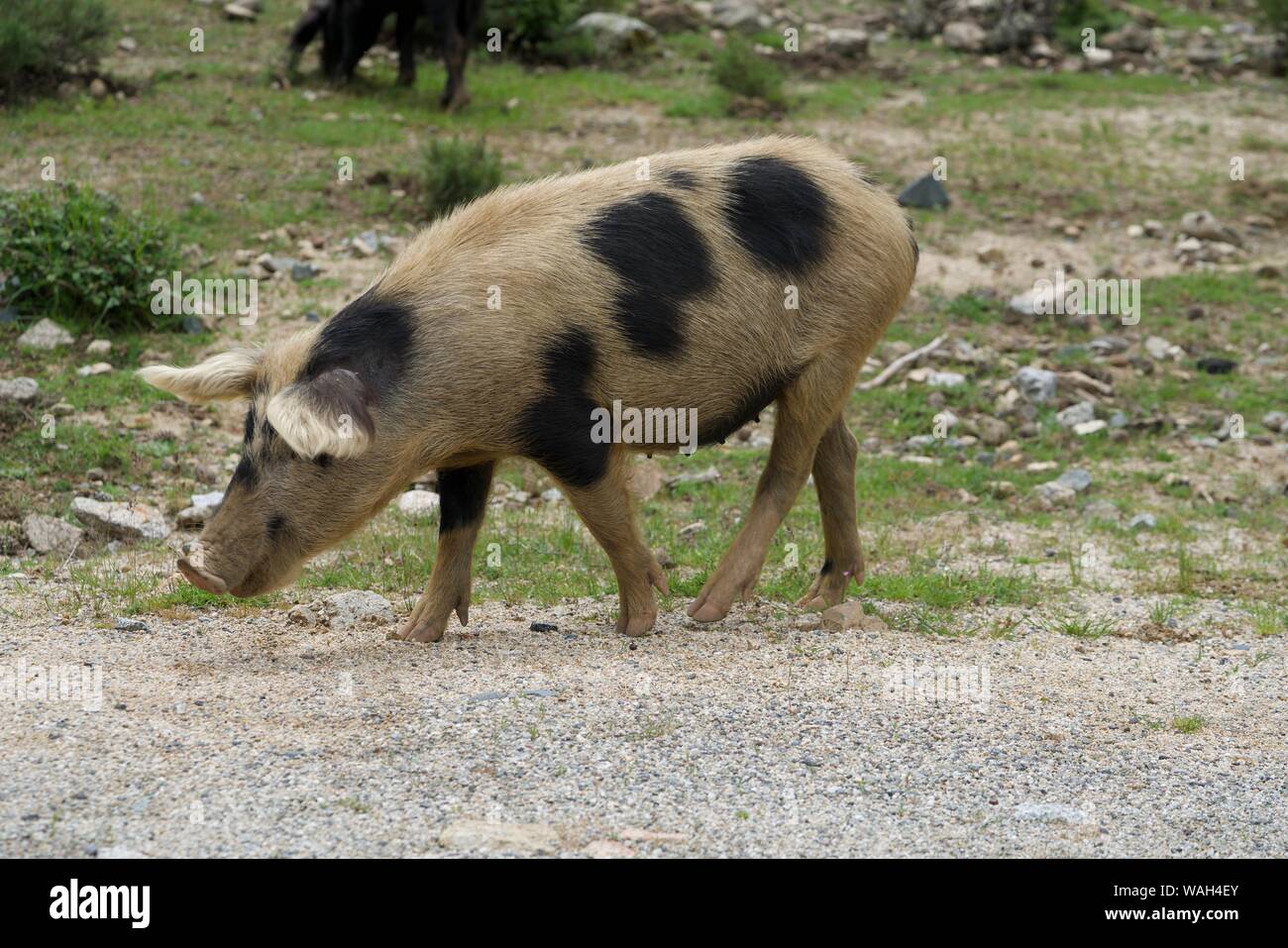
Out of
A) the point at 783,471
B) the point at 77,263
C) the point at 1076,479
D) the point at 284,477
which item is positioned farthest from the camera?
the point at 77,263

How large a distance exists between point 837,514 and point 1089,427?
3516 mm

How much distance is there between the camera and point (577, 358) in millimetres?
5941

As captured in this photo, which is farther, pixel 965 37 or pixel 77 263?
pixel 965 37

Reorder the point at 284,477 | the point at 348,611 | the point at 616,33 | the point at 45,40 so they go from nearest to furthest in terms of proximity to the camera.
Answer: the point at 284,477 < the point at 348,611 < the point at 45,40 < the point at 616,33

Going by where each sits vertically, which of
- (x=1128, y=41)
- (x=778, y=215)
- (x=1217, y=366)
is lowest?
(x=1217, y=366)

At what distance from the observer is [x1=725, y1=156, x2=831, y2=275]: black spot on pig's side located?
632 centimetres

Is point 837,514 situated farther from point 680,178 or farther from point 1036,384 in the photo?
point 1036,384

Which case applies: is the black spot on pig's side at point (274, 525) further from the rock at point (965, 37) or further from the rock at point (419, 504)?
the rock at point (965, 37)

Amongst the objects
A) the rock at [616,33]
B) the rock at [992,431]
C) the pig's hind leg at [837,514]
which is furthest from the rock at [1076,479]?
the rock at [616,33]

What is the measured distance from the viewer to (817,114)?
16.5 metres

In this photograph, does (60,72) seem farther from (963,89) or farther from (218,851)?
(218,851)

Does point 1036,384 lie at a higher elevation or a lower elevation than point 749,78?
lower

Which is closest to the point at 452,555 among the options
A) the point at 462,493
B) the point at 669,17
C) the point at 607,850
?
the point at 462,493

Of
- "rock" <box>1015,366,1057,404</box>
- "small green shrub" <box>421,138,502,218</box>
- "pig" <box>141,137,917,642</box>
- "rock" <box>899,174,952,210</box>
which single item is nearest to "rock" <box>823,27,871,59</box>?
"rock" <box>899,174,952,210</box>
